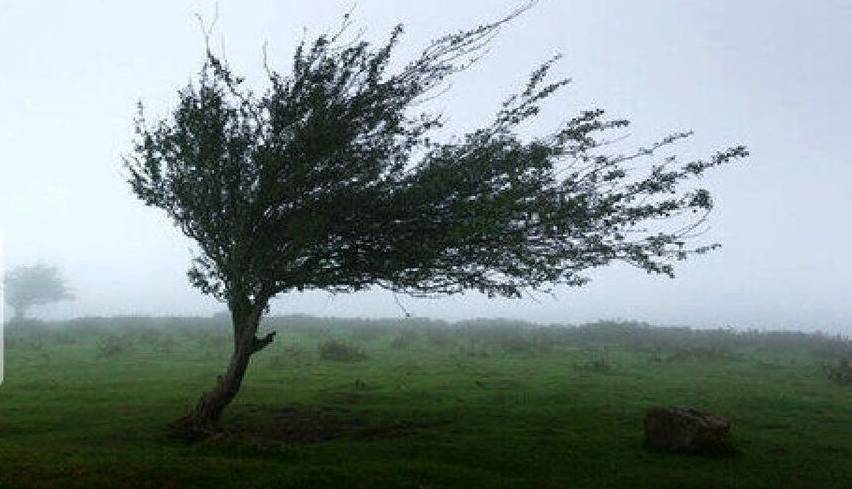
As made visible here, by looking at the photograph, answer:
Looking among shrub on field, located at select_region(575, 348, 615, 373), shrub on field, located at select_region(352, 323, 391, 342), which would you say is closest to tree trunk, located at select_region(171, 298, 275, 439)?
shrub on field, located at select_region(575, 348, 615, 373)

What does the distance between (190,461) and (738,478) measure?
11.0 m

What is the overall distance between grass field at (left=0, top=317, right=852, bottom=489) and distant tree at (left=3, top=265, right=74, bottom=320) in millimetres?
96425

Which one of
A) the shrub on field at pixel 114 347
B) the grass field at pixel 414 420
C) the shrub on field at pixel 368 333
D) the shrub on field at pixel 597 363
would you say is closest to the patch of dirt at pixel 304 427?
the grass field at pixel 414 420

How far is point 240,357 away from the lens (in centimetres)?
1812

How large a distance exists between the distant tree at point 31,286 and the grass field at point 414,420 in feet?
316

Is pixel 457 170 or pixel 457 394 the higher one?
pixel 457 170

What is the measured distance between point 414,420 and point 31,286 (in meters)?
130

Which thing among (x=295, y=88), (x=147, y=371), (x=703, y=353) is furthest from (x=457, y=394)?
(x=703, y=353)

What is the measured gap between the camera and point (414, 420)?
20203 mm

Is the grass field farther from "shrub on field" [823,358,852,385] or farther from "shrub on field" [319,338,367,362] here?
"shrub on field" [823,358,852,385]

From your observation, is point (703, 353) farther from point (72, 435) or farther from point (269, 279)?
Result: point (72, 435)

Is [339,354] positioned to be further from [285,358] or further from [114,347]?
[114,347]

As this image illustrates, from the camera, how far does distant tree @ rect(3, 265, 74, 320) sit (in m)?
128

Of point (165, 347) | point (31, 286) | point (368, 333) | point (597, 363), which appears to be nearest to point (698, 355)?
point (597, 363)
